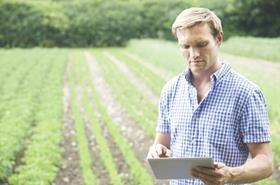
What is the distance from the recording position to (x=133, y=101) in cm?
1438

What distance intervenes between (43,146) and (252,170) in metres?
6.49

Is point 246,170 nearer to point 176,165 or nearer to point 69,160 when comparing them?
point 176,165

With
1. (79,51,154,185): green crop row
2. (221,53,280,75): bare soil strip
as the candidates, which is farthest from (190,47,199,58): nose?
(221,53,280,75): bare soil strip

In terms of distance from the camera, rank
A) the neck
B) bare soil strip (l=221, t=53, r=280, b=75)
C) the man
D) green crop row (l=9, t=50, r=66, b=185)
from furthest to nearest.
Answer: bare soil strip (l=221, t=53, r=280, b=75) → green crop row (l=9, t=50, r=66, b=185) → the neck → the man

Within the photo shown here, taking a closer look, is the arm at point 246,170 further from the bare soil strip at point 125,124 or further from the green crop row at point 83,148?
the bare soil strip at point 125,124

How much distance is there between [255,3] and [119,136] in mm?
36093

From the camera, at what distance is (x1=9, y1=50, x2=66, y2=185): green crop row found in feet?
23.4

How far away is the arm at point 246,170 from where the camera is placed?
2.37 meters

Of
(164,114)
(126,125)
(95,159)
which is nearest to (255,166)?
(164,114)


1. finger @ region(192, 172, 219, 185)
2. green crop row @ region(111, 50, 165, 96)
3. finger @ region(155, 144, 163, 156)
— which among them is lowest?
green crop row @ region(111, 50, 165, 96)

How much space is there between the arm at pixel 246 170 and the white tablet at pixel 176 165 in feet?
0.13

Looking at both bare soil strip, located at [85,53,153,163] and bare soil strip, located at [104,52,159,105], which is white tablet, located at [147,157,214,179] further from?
bare soil strip, located at [104,52,159,105]

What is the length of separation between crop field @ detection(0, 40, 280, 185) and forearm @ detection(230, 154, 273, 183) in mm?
4121

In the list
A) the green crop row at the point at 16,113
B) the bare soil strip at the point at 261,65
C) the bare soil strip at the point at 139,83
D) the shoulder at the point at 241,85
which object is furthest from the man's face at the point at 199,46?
the bare soil strip at the point at 261,65
